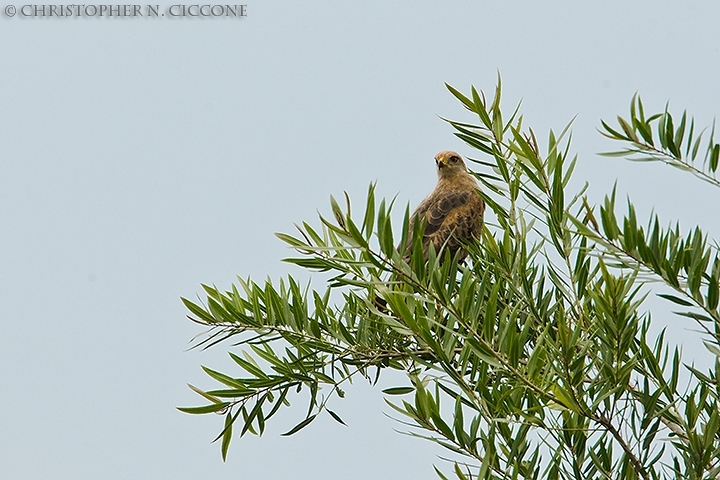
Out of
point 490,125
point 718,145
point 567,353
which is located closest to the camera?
point 567,353

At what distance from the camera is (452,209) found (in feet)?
12.4

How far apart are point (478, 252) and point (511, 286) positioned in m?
0.26

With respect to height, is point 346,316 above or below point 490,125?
below

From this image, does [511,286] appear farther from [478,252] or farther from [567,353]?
[567,353]

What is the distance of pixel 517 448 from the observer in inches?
52.9

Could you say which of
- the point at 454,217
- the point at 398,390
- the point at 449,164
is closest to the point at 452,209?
the point at 454,217

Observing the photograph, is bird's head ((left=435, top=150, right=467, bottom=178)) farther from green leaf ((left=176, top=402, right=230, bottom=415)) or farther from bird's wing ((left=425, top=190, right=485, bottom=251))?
green leaf ((left=176, top=402, right=230, bottom=415))

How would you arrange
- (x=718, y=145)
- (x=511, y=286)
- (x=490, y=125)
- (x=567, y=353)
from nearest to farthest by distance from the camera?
(x=567, y=353) < (x=718, y=145) < (x=511, y=286) < (x=490, y=125)

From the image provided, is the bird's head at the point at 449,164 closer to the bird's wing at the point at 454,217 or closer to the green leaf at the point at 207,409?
Answer: the bird's wing at the point at 454,217

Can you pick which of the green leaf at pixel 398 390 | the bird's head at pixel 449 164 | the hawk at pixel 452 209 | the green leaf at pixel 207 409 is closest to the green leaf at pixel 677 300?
the green leaf at pixel 398 390

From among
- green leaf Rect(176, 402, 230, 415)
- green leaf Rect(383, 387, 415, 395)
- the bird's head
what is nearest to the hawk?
the bird's head

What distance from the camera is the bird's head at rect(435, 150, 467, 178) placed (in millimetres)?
4211

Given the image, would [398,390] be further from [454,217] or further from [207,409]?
[454,217]

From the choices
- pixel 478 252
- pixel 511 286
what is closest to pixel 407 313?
pixel 511 286
